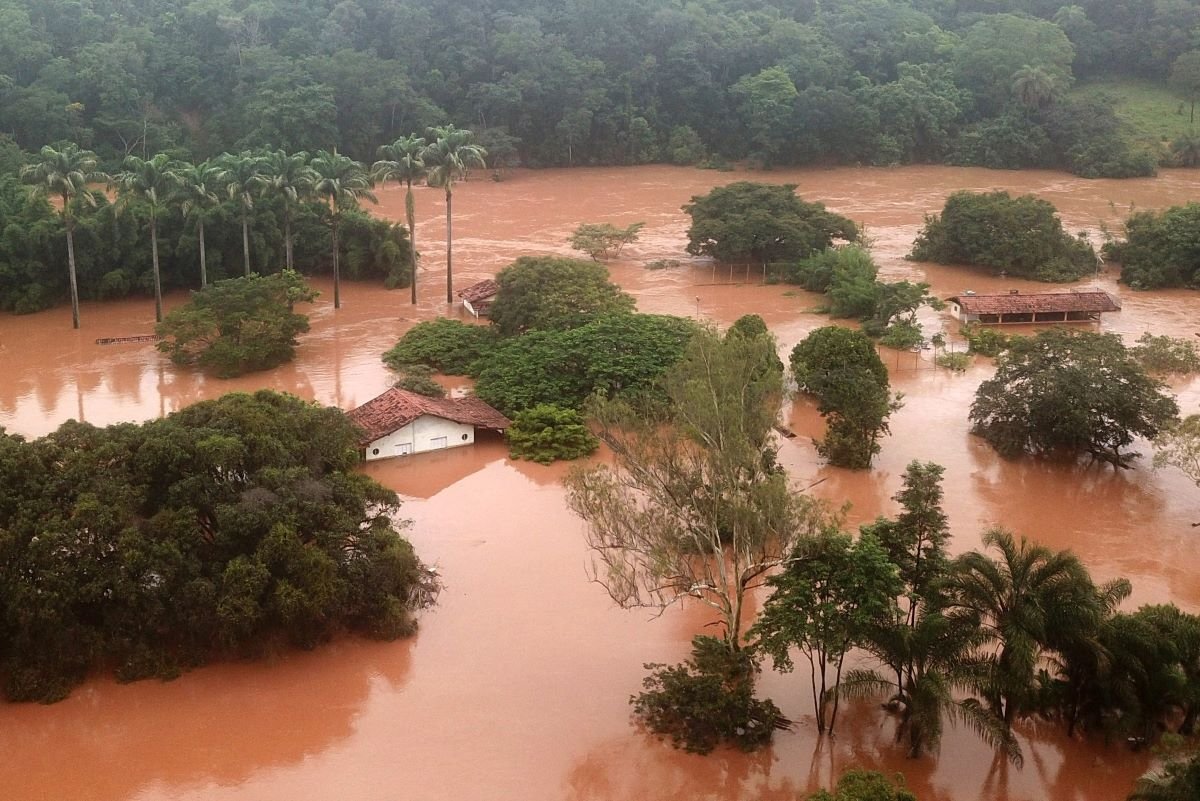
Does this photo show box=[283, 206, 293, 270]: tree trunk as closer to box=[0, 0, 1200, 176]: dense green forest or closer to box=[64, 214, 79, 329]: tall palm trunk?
box=[64, 214, 79, 329]: tall palm trunk

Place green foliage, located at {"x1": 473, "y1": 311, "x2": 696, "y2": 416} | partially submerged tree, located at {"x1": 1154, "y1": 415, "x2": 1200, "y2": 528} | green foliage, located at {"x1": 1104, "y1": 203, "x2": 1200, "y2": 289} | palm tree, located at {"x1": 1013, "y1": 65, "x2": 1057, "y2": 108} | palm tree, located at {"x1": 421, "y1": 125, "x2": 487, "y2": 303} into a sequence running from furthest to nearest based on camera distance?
palm tree, located at {"x1": 1013, "y1": 65, "x2": 1057, "y2": 108}
green foliage, located at {"x1": 1104, "y1": 203, "x2": 1200, "y2": 289}
palm tree, located at {"x1": 421, "y1": 125, "x2": 487, "y2": 303}
green foliage, located at {"x1": 473, "y1": 311, "x2": 696, "y2": 416}
partially submerged tree, located at {"x1": 1154, "y1": 415, "x2": 1200, "y2": 528}

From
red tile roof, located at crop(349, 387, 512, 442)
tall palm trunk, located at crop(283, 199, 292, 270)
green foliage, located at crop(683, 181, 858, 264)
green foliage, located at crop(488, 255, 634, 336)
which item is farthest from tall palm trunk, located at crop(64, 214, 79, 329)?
green foliage, located at crop(683, 181, 858, 264)

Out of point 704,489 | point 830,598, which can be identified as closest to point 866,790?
point 830,598

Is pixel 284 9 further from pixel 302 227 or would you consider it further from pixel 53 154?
pixel 53 154

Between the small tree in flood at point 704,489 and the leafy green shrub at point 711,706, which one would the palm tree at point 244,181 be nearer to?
the small tree in flood at point 704,489

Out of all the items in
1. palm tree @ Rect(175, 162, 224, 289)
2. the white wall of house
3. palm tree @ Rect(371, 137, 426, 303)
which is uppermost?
palm tree @ Rect(371, 137, 426, 303)

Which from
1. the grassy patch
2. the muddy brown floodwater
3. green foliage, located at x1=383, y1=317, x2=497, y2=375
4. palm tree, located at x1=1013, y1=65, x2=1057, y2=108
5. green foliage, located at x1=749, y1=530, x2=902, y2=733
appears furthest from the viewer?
palm tree, located at x1=1013, y1=65, x2=1057, y2=108

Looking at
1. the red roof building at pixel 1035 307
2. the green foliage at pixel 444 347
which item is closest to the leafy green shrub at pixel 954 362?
the red roof building at pixel 1035 307

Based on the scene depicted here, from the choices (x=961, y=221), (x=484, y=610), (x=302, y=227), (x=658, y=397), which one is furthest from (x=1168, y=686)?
(x=302, y=227)
